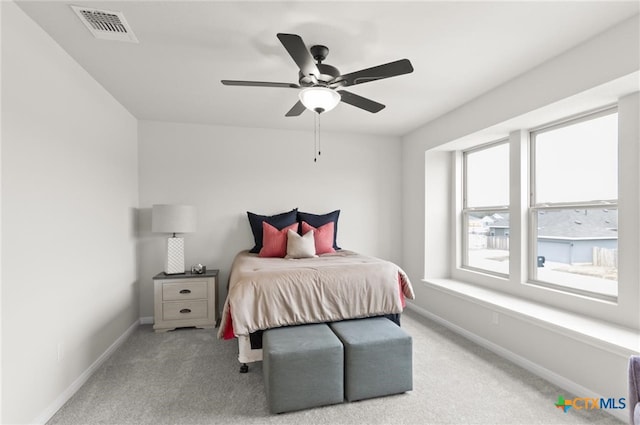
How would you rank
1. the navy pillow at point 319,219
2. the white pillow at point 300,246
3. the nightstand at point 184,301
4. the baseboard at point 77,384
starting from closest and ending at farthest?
1. the baseboard at point 77,384
2. the nightstand at point 184,301
3. the white pillow at point 300,246
4. the navy pillow at point 319,219

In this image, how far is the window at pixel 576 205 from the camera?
7.91ft

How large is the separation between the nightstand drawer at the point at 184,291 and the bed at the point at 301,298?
1.14m

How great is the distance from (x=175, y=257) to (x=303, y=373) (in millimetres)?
2299

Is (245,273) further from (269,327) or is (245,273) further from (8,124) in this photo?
(8,124)

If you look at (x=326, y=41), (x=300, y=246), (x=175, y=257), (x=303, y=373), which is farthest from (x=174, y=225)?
(x=326, y=41)

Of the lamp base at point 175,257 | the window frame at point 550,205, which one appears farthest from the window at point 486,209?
the lamp base at point 175,257

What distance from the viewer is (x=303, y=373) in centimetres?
199

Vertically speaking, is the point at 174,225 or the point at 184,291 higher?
the point at 174,225

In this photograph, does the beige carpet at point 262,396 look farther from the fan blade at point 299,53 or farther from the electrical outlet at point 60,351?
the fan blade at point 299,53

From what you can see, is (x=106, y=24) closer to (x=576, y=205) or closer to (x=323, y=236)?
(x=323, y=236)

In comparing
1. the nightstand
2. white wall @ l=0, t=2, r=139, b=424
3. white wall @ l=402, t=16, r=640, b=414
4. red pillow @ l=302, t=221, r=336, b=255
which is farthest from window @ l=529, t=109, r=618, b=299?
white wall @ l=0, t=2, r=139, b=424

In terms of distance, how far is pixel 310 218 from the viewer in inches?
163

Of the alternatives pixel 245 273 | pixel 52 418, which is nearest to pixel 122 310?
pixel 52 418

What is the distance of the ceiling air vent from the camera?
5.90 ft
